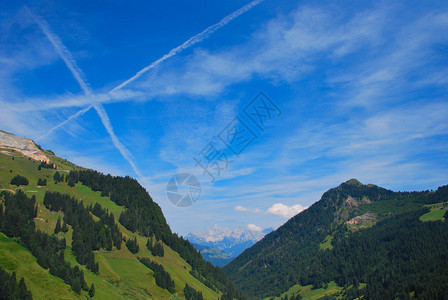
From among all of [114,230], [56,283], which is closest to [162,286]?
[114,230]

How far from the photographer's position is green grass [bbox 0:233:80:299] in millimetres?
75000

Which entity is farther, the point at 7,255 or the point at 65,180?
the point at 65,180

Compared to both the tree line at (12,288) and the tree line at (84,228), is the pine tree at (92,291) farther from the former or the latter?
the tree line at (12,288)

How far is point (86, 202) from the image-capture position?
16988cm

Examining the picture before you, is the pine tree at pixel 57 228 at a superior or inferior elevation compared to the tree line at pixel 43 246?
superior

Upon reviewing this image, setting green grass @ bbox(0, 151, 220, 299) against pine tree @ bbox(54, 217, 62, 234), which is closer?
green grass @ bbox(0, 151, 220, 299)

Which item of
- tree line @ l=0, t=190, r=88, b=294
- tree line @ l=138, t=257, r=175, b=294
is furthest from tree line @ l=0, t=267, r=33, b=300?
tree line @ l=138, t=257, r=175, b=294

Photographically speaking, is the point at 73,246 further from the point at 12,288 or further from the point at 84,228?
the point at 12,288

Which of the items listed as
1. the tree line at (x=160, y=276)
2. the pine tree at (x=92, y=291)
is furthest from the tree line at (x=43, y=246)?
the tree line at (x=160, y=276)

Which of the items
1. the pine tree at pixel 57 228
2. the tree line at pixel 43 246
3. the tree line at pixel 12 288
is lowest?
the tree line at pixel 12 288

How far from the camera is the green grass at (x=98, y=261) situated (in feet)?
261

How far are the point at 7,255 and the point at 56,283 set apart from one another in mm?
15944

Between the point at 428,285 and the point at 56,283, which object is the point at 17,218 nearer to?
the point at 56,283

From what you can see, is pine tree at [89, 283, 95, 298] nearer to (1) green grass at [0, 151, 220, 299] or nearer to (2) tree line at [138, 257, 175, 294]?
(1) green grass at [0, 151, 220, 299]
